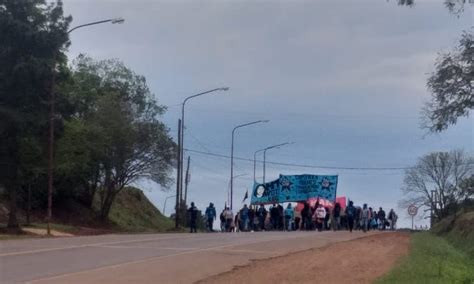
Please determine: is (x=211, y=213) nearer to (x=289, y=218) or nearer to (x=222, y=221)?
(x=222, y=221)

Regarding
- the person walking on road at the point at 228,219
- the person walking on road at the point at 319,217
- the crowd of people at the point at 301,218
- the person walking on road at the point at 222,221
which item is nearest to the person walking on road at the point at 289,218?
the crowd of people at the point at 301,218

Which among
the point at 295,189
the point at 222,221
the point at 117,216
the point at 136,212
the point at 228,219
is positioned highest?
the point at 295,189

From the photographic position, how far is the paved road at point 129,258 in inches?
722

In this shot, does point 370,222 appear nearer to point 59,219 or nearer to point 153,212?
point 59,219

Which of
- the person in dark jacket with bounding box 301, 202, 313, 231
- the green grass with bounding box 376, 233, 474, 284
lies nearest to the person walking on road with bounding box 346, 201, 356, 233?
the person in dark jacket with bounding box 301, 202, 313, 231

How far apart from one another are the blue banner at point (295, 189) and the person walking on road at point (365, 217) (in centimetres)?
947

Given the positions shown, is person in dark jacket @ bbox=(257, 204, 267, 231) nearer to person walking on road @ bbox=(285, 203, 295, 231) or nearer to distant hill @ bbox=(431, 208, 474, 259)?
person walking on road @ bbox=(285, 203, 295, 231)

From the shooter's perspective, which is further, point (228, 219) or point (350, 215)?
point (228, 219)

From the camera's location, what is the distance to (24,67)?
38.0 meters

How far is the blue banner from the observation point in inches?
2411

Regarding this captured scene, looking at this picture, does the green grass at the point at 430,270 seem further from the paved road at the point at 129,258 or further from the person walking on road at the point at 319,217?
the person walking on road at the point at 319,217

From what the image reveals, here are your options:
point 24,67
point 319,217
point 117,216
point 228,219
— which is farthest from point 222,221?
point 24,67

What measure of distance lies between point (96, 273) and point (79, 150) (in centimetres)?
3097

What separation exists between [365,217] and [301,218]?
13.8 ft
